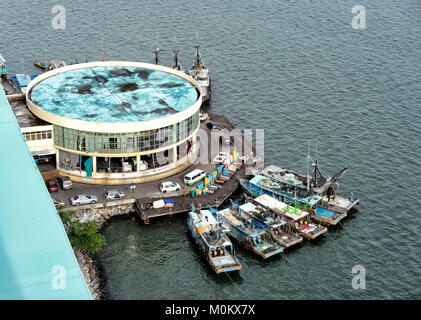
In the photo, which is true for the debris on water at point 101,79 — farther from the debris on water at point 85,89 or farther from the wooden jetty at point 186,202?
the wooden jetty at point 186,202

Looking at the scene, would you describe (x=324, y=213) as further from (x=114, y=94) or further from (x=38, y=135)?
(x=38, y=135)

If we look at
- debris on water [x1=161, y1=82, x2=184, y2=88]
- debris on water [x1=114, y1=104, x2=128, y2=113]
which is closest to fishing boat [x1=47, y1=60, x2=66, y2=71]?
debris on water [x1=161, y1=82, x2=184, y2=88]

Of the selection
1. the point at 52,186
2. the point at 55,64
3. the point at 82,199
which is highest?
the point at 55,64

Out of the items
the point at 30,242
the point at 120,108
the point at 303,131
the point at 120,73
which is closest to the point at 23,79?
the point at 120,73

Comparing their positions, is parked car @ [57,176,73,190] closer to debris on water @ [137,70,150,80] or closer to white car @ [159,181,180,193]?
white car @ [159,181,180,193]

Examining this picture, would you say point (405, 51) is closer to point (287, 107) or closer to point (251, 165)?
point (287, 107)

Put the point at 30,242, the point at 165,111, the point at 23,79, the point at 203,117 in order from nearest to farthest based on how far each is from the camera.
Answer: the point at 30,242 < the point at 165,111 < the point at 203,117 < the point at 23,79
